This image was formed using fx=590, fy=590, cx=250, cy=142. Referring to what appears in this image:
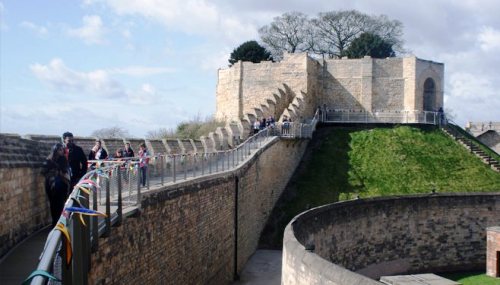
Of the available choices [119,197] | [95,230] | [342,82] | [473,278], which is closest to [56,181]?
[119,197]

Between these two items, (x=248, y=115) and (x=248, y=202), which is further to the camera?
(x=248, y=115)

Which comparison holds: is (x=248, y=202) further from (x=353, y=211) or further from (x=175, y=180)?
(x=175, y=180)

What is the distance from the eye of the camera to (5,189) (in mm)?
8188

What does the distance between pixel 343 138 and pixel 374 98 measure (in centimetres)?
669

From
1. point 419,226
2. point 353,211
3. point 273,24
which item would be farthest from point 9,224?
point 273,24

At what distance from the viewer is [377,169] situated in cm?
3100

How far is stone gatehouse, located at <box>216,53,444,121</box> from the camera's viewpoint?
3919cm

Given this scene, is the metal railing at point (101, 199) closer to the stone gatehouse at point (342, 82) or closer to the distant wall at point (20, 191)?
the distant wall at point (20, 191)

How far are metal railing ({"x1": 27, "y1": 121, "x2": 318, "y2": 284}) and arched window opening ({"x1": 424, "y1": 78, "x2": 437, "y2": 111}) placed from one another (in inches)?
1005

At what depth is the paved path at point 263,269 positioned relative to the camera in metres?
18.8

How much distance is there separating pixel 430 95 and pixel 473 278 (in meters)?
23.5

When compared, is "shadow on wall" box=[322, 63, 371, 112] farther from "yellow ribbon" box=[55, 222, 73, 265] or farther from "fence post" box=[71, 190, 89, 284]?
"yellow ribbon" box=[55, 222, 73, 265]

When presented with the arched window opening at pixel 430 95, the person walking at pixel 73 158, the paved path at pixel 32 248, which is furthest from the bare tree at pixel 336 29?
the person walking at pixel 73 158

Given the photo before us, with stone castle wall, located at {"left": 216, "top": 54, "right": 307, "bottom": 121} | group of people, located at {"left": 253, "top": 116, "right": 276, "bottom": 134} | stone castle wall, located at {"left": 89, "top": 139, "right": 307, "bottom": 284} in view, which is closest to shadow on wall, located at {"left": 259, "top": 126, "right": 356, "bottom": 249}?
stone castle wall, located at {"left": 89, "top": 139, "right": 307, "bottom": 284}
